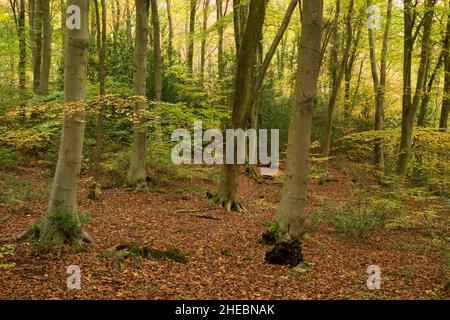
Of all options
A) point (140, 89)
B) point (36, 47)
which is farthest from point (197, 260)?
point (36, 47)

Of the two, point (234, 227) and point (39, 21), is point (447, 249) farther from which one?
point (39, 21)

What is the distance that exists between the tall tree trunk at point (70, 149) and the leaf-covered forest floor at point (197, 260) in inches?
16.6

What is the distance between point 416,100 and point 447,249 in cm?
689

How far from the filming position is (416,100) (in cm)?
1328

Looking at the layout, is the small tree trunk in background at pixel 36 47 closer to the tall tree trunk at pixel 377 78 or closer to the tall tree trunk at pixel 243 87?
the tall tree trunk at pixel 243 87

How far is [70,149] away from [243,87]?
5689mm

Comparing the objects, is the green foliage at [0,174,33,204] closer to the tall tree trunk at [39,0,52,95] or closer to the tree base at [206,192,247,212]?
the tall tree trunk at [39,0,52,95]

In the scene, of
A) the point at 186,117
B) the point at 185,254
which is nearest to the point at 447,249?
the point at 185,254

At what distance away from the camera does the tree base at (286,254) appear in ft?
22.3

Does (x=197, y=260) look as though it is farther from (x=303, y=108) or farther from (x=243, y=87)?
(x=243, y=87)

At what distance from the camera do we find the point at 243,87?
1060 centimetres

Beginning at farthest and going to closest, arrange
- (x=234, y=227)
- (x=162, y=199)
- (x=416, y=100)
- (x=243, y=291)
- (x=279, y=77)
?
1. (x=279, y=77)
2. (x=416, y=100)
3. (x=162, y=199)
4. (x=234, y=227)
5. (x=243, y=291)

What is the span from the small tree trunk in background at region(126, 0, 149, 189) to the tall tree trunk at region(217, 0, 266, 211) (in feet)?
9.32
